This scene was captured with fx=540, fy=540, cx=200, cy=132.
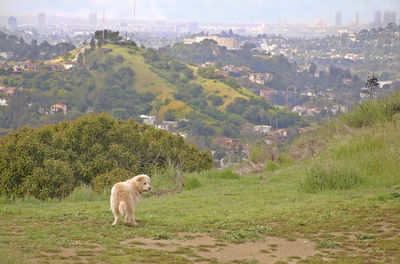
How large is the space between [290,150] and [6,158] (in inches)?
313

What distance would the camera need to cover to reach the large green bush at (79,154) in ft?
40.7

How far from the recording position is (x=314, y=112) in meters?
78.8

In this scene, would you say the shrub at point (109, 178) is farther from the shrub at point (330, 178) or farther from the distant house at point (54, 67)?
the distant house at point (54, 67)

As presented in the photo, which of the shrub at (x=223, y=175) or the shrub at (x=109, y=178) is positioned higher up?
the shrub at (x=223, y=175)

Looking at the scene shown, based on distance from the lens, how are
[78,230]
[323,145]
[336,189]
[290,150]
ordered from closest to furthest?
[78,230], [336,189], [323,145], [290,150]

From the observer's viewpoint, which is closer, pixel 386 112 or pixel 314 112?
pixel 386 112

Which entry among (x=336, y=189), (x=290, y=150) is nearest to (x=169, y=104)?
(x=290, y=150)

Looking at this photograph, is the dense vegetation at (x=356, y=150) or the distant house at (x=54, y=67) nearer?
the dense vegetation at (x=356, y=150)

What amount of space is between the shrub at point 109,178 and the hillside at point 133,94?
45924 mm

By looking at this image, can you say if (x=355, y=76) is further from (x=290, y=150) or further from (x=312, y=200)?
(x=312, y=200)

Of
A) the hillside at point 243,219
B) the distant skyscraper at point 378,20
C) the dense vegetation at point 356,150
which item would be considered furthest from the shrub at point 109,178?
the distant skyscraper at point 378,20

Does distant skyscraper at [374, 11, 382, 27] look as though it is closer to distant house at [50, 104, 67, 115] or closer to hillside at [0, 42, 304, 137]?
hillside at [0, 42, 304, 137]

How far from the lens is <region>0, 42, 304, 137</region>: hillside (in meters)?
66.4

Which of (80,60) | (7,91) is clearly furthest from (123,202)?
(80,60)
